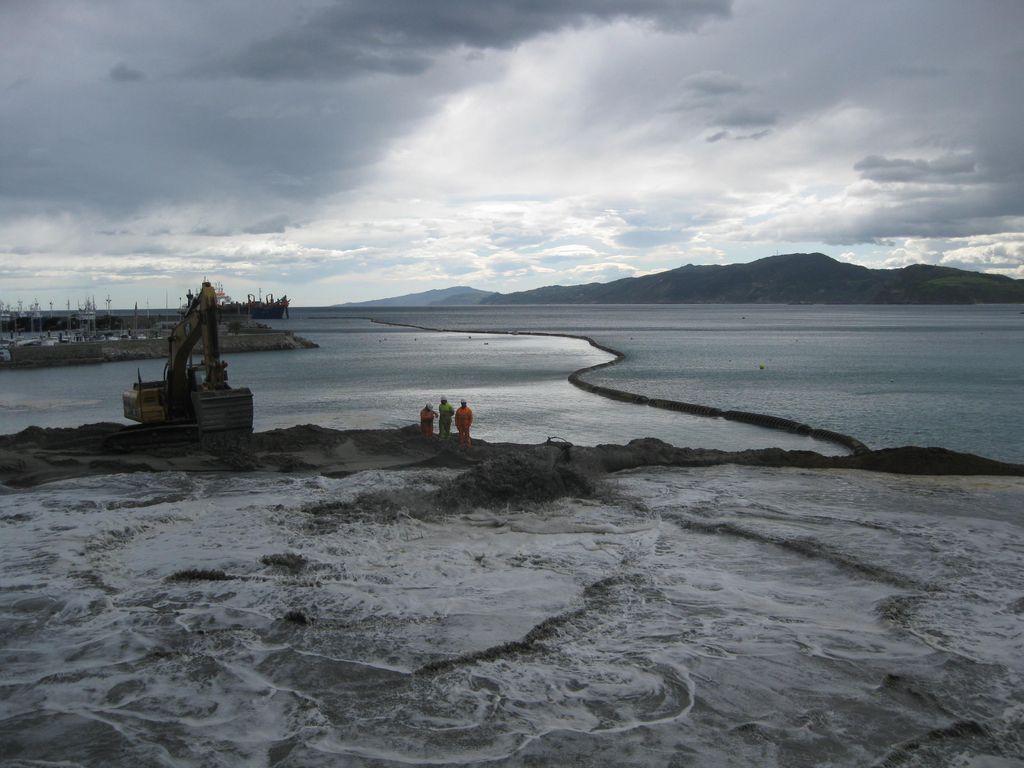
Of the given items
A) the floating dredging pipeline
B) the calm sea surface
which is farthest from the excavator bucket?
the floating dredging pipeline

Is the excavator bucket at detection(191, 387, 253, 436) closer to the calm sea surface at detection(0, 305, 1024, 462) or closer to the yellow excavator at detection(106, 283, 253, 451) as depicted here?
the yellow excavator at detection(106, 283, 253, 451)

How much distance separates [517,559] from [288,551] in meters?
3.41

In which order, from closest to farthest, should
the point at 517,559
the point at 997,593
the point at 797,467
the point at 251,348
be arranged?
the point at 997,593
the point at 517,559
the point at 797,467
the point at 251,348

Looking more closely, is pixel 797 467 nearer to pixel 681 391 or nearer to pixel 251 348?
pixel 681 391

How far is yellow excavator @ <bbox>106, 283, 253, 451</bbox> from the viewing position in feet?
61.0

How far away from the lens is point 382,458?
Result: 1862cm

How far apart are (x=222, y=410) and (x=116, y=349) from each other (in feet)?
191

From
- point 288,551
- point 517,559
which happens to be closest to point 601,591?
point 517,559

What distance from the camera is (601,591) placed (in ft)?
32.8

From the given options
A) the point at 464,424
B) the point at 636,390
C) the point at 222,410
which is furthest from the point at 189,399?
the point at 636,390

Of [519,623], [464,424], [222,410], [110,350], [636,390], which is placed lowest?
[519,623]

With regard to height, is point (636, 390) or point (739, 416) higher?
point (636, 390)

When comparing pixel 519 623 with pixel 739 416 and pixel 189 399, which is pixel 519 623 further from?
pixel 739 416

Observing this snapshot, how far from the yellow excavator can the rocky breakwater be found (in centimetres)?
4779
